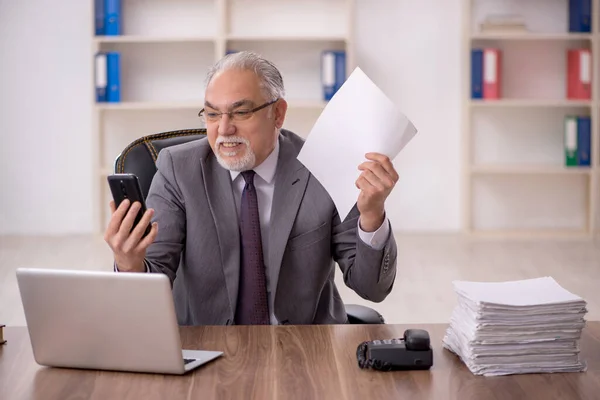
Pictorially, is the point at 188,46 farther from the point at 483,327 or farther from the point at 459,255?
the point at 483,327

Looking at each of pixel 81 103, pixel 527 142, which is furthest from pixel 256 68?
pixel 527 142

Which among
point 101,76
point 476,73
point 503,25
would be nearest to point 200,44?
point 101,76

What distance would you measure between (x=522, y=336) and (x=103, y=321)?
27.9 inches

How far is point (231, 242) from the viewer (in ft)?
7.21

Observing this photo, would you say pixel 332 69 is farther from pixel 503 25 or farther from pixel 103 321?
pixel 103 321

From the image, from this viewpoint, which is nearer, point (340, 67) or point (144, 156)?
point (144, 156)

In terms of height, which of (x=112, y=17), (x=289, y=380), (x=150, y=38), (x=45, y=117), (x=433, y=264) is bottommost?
(x=433, y=264)

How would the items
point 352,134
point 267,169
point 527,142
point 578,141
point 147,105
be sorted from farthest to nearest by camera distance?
point 527,142 → point 578,141 → point 147,105 → point 267,169 → point 352,134

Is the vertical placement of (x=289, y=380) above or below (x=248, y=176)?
below

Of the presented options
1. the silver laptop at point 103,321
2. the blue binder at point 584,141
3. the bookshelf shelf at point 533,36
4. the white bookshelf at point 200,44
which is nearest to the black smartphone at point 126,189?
the silver laptop at point 103,321

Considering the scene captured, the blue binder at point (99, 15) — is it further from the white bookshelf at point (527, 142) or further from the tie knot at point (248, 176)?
the tie knot at point (248, 176)

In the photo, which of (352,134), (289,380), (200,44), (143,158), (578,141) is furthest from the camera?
(200,44)

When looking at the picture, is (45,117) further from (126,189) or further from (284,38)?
(126,189)

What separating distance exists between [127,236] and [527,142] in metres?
5.10
